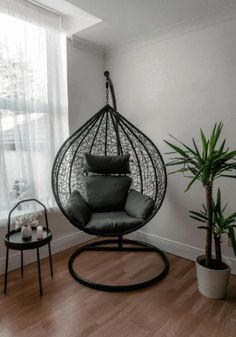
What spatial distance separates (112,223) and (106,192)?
496 millimetres

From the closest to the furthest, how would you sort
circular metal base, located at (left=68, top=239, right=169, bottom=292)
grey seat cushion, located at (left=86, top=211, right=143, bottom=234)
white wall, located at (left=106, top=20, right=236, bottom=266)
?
circular metal base, located at (left=68, top=239, right=169, bottom=292) → grey seat cushion, located at (left=86, top=211, right=143, bottom=234) → white wall, located at (left=106, top=20, right=236, bottom=266)

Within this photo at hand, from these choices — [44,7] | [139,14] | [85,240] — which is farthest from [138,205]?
[44,7]

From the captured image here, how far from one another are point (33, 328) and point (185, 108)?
2.27 m

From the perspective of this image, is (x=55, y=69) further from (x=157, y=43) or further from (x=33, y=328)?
(x=33, y=328)

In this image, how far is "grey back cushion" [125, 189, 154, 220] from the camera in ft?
7.68

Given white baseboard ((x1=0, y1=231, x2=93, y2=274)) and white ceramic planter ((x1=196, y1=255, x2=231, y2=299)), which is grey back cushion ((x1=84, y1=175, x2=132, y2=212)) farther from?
white ceramic planter ((x1=196, y1=255, x2=231, y2=299))

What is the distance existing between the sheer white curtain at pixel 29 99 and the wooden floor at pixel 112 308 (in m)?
0.78

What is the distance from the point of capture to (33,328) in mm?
1662

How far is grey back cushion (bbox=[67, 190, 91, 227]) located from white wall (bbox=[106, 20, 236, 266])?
91 cm

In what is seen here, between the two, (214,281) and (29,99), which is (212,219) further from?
(29,99)

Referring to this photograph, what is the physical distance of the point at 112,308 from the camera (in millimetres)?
1859

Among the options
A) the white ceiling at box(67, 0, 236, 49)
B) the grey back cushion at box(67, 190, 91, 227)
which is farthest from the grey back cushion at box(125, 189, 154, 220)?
the white ceiling at box(67, 0, 236, 49)

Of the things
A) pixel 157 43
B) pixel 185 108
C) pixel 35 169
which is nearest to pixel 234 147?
pixel 185 108

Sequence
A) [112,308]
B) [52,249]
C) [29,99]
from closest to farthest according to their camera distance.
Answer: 1. [112,308]
2. [29,99]
3. [52,249]
